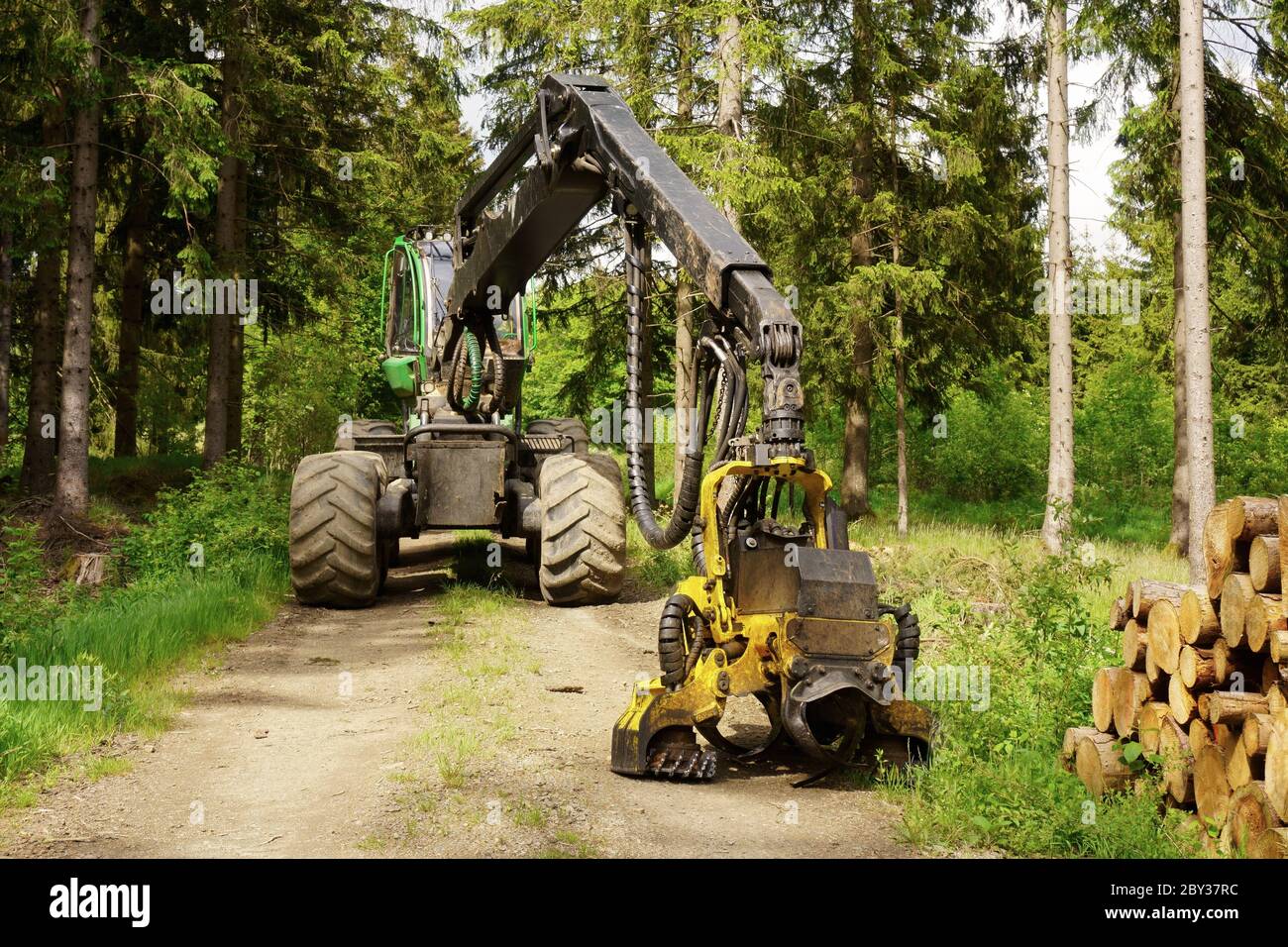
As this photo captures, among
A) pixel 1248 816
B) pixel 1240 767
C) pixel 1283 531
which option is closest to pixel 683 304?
pixel 1283 531

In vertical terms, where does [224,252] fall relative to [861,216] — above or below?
below

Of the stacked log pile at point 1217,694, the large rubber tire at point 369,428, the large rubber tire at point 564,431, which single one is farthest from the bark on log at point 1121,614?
the large rubber tire at point 369,428

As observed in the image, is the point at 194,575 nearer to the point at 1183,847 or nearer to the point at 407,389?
the point at 407,389

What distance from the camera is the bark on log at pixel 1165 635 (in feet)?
17.9

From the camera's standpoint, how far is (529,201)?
31.1 feet

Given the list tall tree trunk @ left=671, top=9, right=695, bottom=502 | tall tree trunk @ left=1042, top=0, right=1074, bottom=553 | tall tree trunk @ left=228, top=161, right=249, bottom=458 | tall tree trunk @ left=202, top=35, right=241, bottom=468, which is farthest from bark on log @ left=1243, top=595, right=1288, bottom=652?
tall tree trunk @ left=228, top=161, right=249, bottom=458

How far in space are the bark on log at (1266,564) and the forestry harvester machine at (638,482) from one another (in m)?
1.73

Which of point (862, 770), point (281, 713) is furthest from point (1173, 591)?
point (281, 713)

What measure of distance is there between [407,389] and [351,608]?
282cm

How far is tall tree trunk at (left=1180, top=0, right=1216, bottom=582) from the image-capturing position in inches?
479

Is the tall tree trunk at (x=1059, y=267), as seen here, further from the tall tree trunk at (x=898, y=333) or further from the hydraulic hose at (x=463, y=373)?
the hydraulic hose at (x=463, y=373)

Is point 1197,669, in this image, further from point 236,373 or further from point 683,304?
point 236,373

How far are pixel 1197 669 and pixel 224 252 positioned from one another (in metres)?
16.2

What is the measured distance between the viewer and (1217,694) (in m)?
5.06
